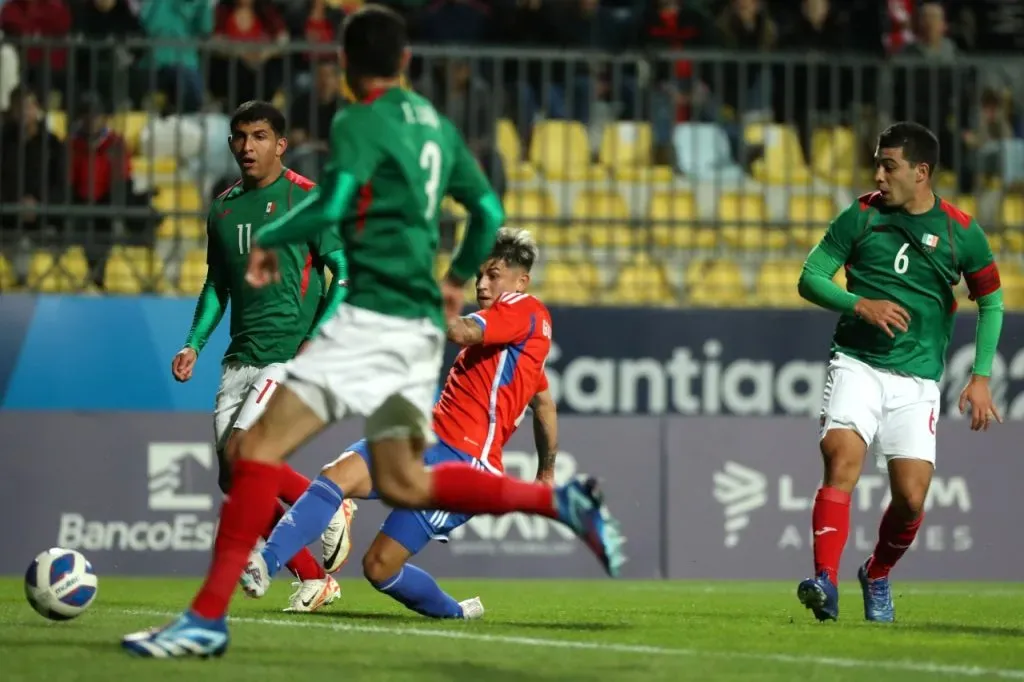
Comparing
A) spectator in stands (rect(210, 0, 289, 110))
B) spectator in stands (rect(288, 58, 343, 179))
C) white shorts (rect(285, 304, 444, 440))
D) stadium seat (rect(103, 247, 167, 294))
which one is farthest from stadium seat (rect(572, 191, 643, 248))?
white shorts (rect(285, 304, 444, 440))

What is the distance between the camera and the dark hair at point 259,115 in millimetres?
8977

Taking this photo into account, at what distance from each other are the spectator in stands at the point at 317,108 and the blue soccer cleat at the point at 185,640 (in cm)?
862

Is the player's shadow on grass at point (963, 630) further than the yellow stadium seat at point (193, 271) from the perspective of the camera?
No

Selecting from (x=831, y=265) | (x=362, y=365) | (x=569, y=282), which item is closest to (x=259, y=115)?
(x=831, y=265)

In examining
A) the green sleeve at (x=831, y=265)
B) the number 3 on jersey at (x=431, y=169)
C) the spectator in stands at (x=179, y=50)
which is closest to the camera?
the number 3 on jersey at (x=431, y=169)

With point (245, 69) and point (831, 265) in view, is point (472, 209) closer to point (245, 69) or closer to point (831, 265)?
point (831, 265)

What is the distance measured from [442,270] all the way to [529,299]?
19.8ft

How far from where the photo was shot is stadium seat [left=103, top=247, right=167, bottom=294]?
1398cm

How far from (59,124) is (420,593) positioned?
7.45 metres

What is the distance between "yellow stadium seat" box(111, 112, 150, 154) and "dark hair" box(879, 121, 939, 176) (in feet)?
23.6

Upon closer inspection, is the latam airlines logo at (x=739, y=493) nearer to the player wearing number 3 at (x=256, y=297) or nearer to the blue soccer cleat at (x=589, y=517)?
the player wearing number 3 at (x=256, y=297)

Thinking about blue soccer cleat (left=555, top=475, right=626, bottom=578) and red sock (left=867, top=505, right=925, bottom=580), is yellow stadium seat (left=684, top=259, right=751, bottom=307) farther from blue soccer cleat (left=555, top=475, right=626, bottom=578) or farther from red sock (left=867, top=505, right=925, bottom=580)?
blue soccer cleat (left=555, top=475, right=626, bottom=578)

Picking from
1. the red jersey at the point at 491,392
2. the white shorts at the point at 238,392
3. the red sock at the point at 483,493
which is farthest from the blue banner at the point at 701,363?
the red sock at the point at 483,493

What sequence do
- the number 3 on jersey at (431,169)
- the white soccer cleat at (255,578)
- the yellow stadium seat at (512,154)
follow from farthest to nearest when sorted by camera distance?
the yellow stadium seat at (512,154)
the white soccer cleat at (255,578)
the number 3 on jersey at (431,169)
